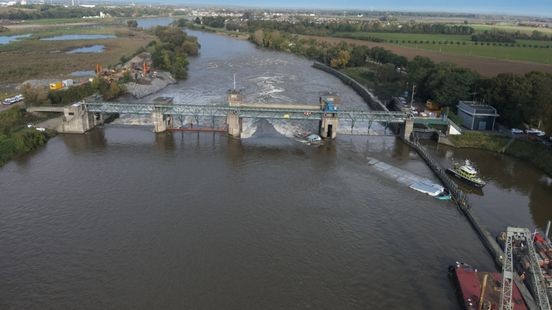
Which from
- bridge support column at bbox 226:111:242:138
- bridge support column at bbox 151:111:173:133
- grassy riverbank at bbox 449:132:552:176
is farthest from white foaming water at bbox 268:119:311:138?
grassy riverbank at bbox 449:132:552:176

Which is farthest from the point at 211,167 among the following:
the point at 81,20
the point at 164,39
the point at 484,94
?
the point at 81,20

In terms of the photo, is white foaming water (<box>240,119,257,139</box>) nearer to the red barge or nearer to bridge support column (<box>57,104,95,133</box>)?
bridge support column (<box>57,104,95,133</box>)

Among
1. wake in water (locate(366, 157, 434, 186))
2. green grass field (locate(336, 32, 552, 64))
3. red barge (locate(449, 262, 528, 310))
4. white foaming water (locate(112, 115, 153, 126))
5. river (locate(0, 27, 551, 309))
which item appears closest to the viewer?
red barge (locate(449, 262, 528, 310))

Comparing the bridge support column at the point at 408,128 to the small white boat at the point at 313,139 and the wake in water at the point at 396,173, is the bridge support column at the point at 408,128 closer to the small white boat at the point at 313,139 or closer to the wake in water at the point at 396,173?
the wake in water at the point at 396,173

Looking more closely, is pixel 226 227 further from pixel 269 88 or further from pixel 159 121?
pixel 269 88

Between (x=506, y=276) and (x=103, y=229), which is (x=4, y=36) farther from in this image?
(x=506, y=276)
